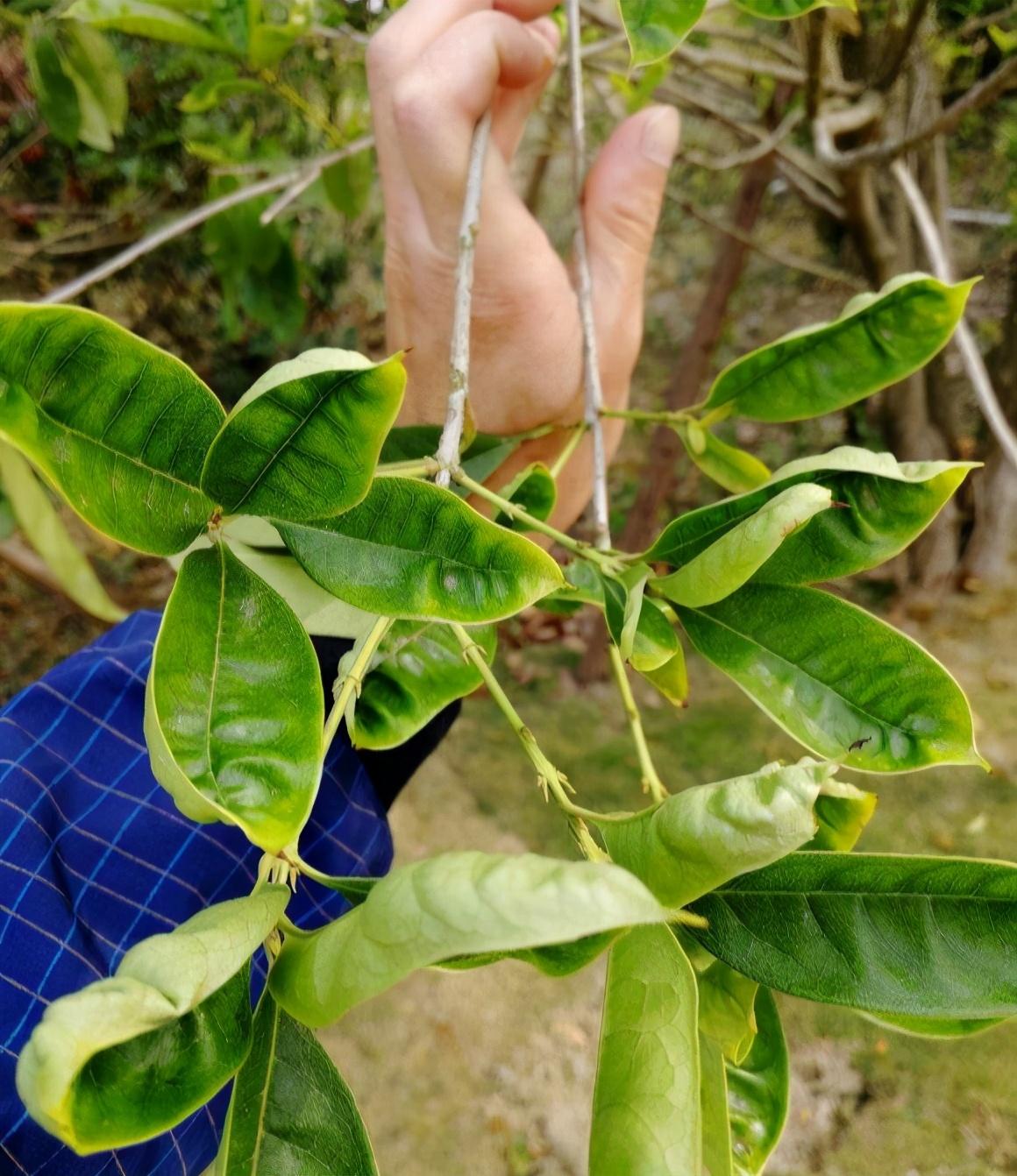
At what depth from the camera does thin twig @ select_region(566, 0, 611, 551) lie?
562 millimetres

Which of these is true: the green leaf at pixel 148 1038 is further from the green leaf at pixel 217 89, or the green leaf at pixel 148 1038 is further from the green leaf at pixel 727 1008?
the green leaf at pixel 217 89

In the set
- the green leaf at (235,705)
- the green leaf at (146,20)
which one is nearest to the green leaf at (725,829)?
the green leaf at (235,705)

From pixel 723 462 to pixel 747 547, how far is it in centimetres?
28

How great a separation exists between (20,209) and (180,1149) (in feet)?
6.74

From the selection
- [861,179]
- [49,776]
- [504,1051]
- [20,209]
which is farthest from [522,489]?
[20,209]

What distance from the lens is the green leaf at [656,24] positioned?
0.47 meters

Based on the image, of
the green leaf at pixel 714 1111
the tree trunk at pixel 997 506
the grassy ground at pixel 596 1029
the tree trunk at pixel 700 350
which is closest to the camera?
the green leaf at pixel 714 1111

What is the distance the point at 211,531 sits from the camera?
34 centimetres

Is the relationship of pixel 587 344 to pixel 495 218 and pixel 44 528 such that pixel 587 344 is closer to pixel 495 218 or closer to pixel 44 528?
pixel 495 218

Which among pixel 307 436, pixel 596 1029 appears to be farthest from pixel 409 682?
pixel 596 1029

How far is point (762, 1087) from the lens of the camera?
1.42 feet

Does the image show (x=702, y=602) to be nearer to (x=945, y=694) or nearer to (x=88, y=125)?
(x=945, y=694)

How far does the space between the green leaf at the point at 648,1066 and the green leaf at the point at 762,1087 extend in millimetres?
140

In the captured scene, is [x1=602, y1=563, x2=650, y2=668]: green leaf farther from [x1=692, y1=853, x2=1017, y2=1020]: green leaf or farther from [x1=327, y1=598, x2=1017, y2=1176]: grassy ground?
[x1=327, y1=598, x2=1017, y2=1176]: grassy ground
